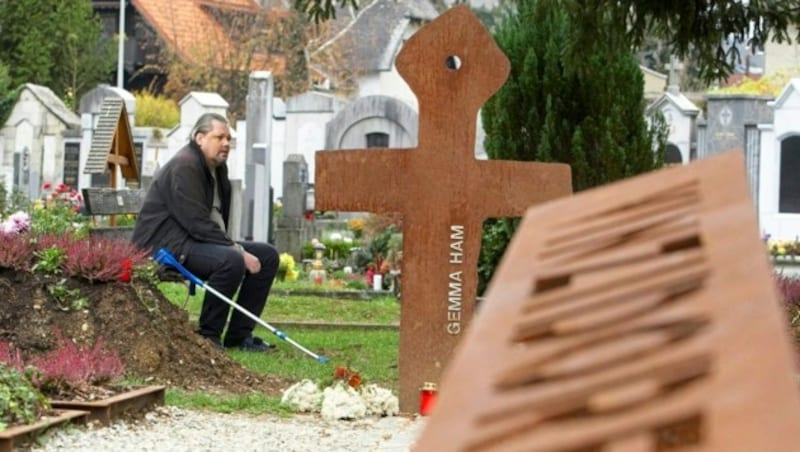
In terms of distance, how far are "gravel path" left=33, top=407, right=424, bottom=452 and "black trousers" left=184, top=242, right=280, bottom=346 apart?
3.02 meters

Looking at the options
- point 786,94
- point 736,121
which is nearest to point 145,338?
point 786,94

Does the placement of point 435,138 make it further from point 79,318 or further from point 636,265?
point 636,265

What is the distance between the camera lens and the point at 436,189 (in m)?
8.52

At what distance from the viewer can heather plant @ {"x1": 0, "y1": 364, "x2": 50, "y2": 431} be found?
6.59 meters

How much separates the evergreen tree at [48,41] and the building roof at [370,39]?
685 cm

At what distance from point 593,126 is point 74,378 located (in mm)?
10116

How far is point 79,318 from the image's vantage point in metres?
9.51

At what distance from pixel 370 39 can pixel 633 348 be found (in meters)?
58.4

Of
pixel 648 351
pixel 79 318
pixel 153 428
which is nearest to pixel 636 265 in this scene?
pixel 648 351

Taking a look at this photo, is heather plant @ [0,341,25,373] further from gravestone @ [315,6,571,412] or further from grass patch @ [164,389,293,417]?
gravestone @ [315,6,571,412]

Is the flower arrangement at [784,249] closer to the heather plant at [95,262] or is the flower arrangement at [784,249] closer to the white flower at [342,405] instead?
the heather plant at [95,262]

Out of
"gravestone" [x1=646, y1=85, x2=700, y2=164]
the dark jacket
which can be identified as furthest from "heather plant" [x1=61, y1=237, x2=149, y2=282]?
"gravestone" [x1=646, y1=85, x2=700, y2=164]

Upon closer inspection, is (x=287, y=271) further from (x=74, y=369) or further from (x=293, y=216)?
(x=74, y=369)

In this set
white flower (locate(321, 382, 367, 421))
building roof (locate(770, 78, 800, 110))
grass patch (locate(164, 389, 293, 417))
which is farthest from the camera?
building roof (locate(770, 78, 800, 110))
